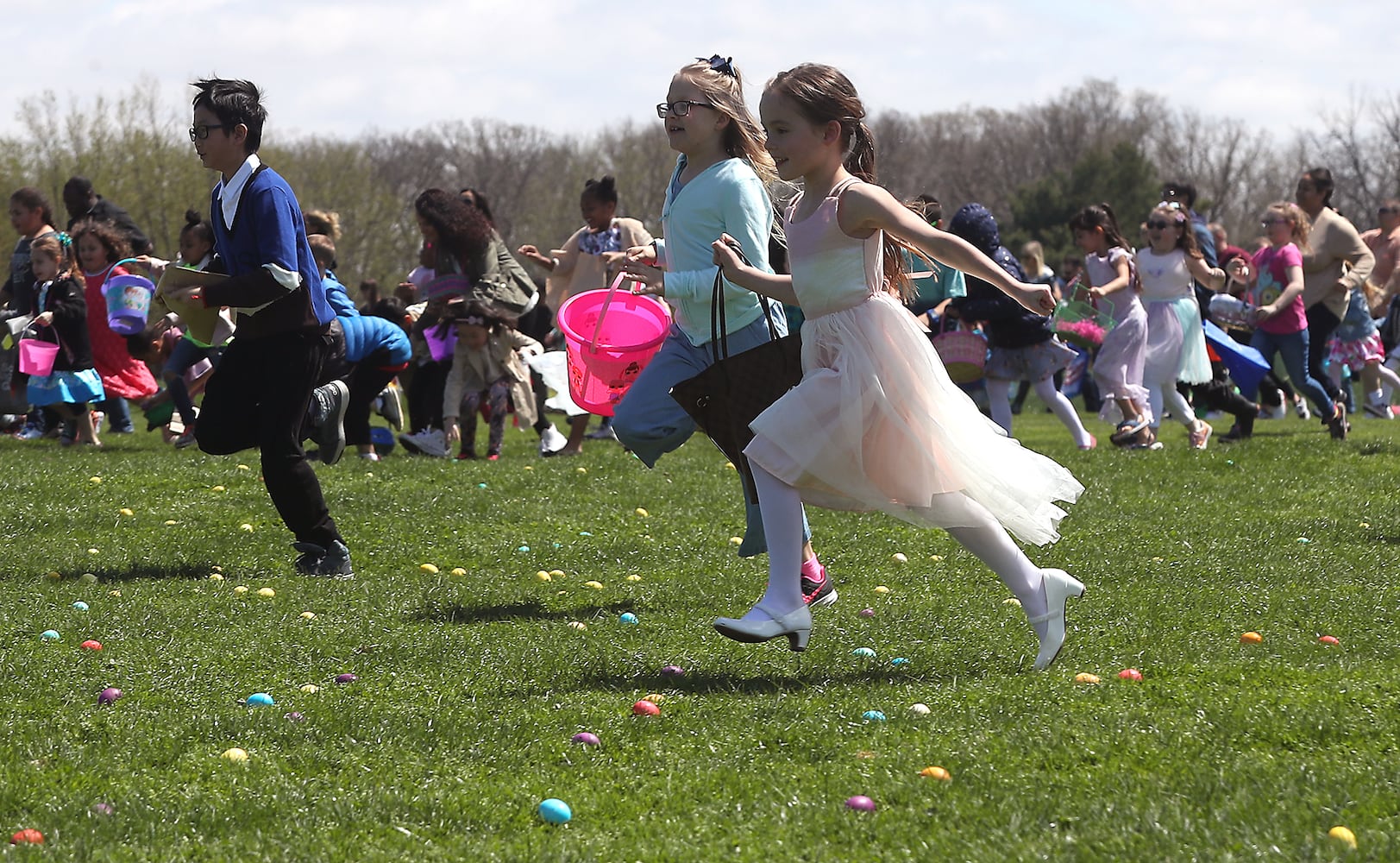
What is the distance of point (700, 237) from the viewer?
5.98 metres

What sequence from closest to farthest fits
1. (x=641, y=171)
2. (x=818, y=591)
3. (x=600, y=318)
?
(x=818, y=591), (x=600, y=318), (x=641, y=171)

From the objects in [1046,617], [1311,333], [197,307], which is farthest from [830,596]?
[1311,333]

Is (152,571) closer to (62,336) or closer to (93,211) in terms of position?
(62,336)

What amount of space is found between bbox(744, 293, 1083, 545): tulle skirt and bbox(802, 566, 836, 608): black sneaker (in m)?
1.30

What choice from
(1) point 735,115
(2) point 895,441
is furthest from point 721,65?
(2) point 895,441

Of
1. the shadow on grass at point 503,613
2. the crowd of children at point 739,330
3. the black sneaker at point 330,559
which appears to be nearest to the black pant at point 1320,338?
the crowd of children at point 739,330

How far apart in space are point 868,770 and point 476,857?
1.02m

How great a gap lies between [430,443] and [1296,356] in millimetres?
7291

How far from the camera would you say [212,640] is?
5613 millimetres

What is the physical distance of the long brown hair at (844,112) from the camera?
4918mm

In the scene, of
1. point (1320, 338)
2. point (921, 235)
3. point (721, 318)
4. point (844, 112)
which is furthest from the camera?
point (1320, 338)

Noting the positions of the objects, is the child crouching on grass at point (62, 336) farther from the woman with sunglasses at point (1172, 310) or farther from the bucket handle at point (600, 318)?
the woman with sunglasses at point (1172, 310)

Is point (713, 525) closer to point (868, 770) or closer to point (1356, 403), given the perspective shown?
point (868, 770)

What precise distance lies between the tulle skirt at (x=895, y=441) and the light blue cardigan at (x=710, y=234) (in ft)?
3.29
